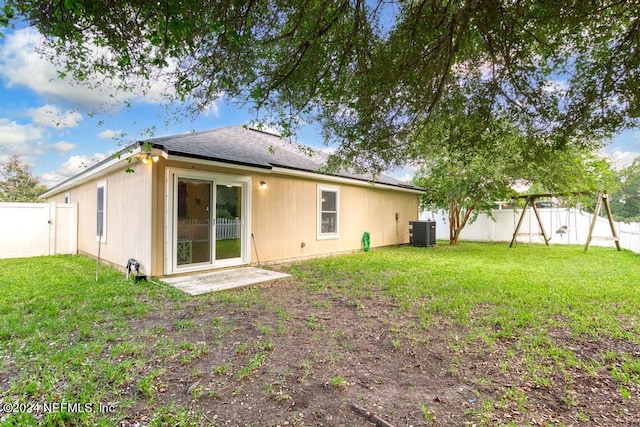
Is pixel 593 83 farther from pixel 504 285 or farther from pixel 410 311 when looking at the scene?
pixel 410 311

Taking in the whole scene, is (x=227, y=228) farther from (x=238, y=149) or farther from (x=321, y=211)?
(x=321, y=211)

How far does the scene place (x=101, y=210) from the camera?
7.75 m

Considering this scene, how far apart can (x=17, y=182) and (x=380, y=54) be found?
2865cm

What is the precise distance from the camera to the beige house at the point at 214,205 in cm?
560

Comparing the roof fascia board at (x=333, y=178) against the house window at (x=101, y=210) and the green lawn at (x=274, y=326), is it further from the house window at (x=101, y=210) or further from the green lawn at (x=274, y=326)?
the house window at (x=101, y=210)

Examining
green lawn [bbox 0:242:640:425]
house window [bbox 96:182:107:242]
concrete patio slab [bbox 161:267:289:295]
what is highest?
house window [bbox 96:182:107:242]

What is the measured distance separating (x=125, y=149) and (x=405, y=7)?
14.7 ft

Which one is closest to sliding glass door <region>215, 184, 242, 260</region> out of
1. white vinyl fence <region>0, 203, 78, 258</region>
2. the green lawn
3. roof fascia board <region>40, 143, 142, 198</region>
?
the green lawn

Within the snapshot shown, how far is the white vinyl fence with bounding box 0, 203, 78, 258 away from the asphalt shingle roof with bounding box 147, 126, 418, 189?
5.67 meters

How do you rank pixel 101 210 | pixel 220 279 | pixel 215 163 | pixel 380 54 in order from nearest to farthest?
pixel 380 54
pixel 220 279
pixel 215 163
pixel 101 210

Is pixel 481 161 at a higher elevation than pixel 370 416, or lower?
higher

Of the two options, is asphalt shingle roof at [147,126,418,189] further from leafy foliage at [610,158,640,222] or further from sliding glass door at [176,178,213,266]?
leafy foliage at [610,158,640,222]

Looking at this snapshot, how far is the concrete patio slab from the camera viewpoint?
16.5ft

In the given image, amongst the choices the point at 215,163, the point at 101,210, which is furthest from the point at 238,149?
the point at 101,210
